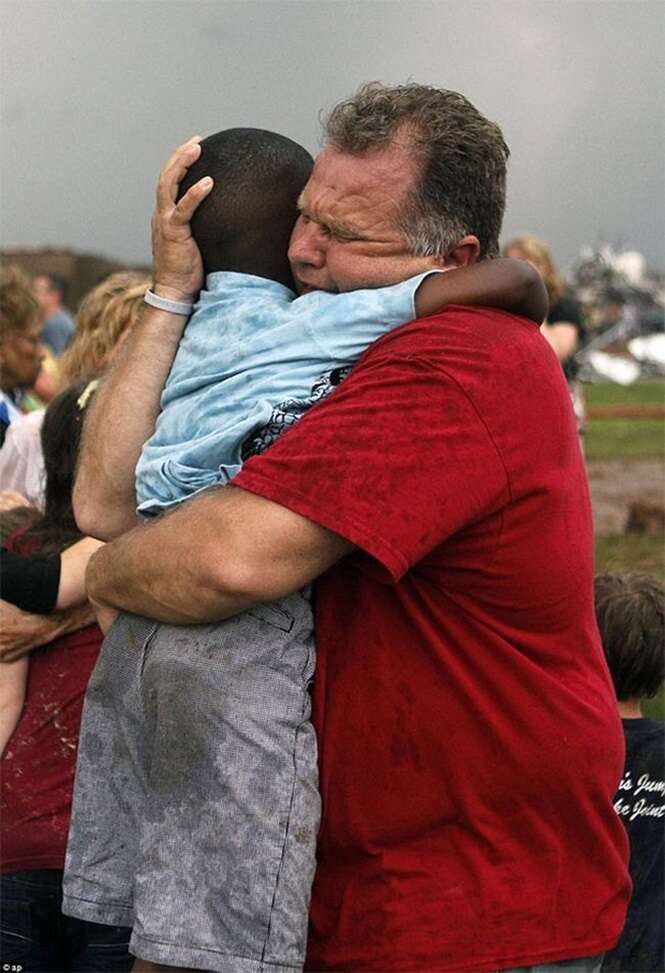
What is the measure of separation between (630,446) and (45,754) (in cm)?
1628

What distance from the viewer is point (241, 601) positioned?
222 centimetres

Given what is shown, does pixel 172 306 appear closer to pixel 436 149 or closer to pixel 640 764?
pixel 436 149

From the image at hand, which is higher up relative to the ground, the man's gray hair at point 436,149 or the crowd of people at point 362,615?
the man's gray hair at point 436,149

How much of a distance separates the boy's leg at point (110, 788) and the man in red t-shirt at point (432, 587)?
11 centimetres

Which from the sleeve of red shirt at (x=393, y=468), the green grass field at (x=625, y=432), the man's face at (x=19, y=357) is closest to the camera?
the sleeve of red shirt at (x=393, y=468)

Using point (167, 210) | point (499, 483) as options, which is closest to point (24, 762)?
point (167, 210)

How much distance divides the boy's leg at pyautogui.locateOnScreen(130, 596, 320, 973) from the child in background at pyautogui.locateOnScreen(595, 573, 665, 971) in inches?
75.9

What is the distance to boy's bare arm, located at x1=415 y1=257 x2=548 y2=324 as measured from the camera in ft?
7.57

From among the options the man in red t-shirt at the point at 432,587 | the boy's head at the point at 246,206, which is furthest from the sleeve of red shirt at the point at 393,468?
the boy's head at the point at 246,206

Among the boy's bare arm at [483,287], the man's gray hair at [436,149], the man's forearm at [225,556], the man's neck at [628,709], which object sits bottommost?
the man's neck at [628,709]

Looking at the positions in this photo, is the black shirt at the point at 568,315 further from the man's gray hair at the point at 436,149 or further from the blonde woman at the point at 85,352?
the man's gray hair at the point at 436,149

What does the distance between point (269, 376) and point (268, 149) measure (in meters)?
0.54

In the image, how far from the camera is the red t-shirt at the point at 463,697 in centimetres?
222

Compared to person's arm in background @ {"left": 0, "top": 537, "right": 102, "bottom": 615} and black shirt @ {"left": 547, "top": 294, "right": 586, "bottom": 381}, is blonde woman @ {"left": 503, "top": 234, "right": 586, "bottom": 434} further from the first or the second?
person's arm in background @ {"left": 0, "top": 537, "right": 102, "bottom": 615}
